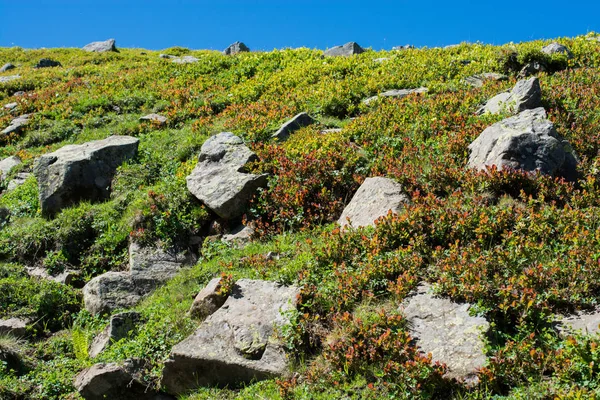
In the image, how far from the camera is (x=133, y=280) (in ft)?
38.4

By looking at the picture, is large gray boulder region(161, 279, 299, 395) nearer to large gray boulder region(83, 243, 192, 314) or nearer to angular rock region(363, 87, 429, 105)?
large gray boulder region(83, 243, 192, 314)

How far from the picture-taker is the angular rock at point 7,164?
59.6 ft

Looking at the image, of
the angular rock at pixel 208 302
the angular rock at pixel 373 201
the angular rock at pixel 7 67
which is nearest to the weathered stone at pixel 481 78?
the angular rock at pixel 373 201

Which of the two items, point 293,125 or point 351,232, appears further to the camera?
point 293,125

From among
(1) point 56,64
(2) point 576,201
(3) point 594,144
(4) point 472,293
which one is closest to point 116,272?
(4) point 472,293

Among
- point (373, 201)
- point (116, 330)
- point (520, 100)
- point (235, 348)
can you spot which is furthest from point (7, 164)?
point (520, 100)

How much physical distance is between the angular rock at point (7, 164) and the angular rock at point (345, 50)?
14.6 meters

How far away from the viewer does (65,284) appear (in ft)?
40.7

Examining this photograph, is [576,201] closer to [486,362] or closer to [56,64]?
[486,362]

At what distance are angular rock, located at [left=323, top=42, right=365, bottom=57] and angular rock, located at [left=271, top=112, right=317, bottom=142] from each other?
10.3 m

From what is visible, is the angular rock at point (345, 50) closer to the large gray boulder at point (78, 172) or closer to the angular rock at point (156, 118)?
the angular rock at point (156, 118)

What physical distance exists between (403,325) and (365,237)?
7.54 ft

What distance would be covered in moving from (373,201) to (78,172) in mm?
9117

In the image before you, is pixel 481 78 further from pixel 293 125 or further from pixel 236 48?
pixel 236 48
